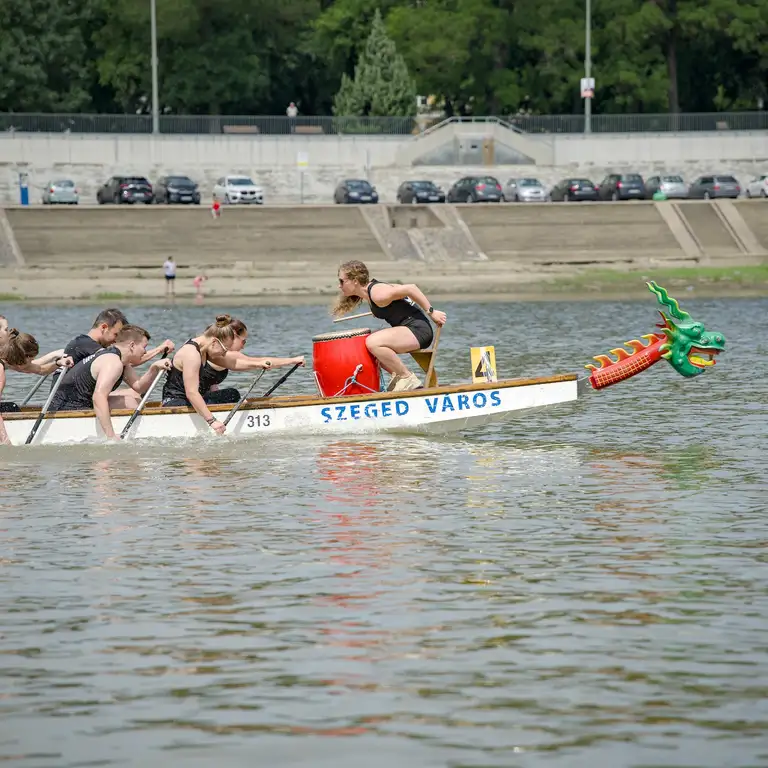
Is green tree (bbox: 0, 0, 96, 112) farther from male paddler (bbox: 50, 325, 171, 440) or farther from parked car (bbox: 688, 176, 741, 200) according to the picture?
male paddler (bbox: 50, 325, 171, 440)

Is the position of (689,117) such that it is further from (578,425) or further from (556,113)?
(578,425)

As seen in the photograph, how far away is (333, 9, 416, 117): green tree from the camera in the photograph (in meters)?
84.2

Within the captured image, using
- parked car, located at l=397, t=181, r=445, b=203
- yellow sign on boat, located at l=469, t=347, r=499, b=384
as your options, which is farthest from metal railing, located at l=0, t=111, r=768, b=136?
yellow sign on boat, located at l=469, t=347, r=499, b=384

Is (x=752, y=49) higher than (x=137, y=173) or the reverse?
higher

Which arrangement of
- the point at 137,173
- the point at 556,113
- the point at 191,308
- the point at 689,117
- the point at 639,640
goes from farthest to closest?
the point at 556,113 < the point at 689,117 < the point at 137,173 < the point at 191,308 < the point at 639,640

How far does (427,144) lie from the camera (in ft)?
265

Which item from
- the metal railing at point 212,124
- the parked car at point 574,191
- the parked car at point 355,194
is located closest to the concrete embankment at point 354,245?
the parked car at point 574,191

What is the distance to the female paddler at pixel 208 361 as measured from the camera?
1789 centimetres

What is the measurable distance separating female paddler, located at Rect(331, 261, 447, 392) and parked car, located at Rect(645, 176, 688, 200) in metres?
52.9

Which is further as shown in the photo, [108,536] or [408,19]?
[408,19]

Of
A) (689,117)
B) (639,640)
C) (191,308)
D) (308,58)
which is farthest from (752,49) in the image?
(639,640)

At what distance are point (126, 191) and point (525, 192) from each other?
606 inches

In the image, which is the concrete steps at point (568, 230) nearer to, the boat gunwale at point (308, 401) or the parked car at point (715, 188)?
the parked car at point (715, 188)

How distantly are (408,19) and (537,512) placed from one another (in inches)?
2962
